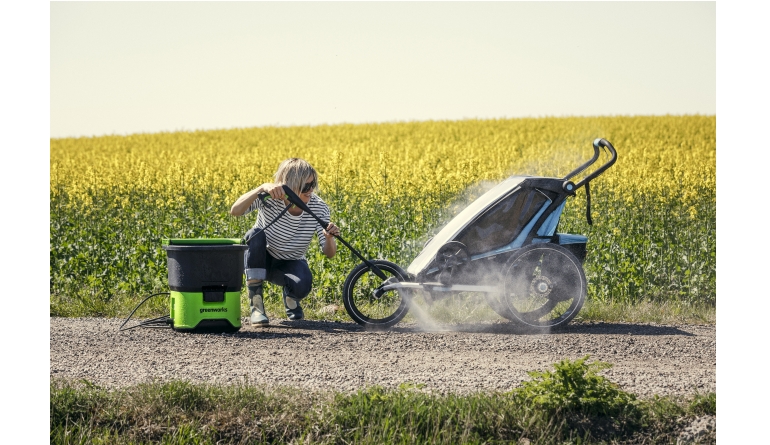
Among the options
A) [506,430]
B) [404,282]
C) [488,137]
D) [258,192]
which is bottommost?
[506,430]

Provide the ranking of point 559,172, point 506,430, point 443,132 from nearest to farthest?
point 506,430 → point 559,172 → point 443,132

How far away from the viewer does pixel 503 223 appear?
6.77 meters

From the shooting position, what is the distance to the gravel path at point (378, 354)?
5.04 metres

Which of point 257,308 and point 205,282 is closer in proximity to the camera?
point 205,282

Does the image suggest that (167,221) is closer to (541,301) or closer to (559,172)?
(541,301)

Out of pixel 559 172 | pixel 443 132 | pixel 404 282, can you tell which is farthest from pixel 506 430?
pixel 443 132

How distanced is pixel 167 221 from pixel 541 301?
16.9 feet

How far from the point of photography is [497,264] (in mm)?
6742

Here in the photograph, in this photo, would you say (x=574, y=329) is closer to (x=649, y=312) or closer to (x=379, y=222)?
(x=649, y=312)

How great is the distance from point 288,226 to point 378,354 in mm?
1623

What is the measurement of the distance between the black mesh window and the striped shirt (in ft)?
3.96

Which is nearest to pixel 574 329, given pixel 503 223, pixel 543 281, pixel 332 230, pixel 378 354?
pixel 543 281

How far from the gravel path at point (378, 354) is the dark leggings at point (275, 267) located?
35 centimetres

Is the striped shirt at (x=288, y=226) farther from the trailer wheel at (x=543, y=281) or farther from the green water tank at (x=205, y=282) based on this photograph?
the trailer wheel at (x=543, y=281)
